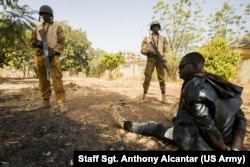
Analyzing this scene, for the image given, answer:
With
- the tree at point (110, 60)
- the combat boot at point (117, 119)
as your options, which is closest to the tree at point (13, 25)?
the combat boot at point (117, 119)

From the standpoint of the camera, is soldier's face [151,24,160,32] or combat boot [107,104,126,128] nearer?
combat boot [107,104,126,128]

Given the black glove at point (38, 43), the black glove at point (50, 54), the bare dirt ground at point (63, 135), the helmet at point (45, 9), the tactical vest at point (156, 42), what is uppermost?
the helmet at point (45, 9)

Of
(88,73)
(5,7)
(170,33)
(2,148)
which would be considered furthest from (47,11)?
(88,73)

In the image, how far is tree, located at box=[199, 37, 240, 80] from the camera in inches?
552

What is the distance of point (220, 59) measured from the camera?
1409 centimetres

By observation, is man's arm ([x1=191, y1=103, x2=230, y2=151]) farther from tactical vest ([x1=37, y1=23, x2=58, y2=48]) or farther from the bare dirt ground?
tactical vest ([x1=37, y1=23, x2=58, y2=48])

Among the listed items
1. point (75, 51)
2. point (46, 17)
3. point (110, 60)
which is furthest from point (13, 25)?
point (75, 51)

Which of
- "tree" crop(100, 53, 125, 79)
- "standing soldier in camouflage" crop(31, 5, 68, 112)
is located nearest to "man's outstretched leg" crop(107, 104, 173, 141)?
"standing soldier in camouflage" crop(31, 5, 68, 112)

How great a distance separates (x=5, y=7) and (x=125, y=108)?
3525mm

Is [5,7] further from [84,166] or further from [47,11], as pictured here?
[84,166]

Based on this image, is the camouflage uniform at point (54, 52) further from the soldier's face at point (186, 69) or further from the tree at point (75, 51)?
the tree at point (75, 51)

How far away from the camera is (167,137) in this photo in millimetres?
3090

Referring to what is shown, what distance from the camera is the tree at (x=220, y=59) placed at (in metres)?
14.0

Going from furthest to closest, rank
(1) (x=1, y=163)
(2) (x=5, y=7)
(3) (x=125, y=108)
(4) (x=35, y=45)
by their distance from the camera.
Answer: (2) (x=5, y=7) < (3) (x=125, y=108) < (4) (x=35, y=45) < (1) (x=1, y=163)
